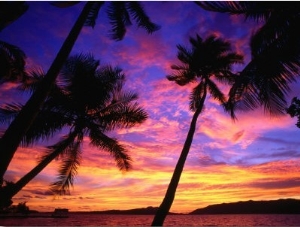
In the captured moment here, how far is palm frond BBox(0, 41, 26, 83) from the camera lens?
387 inches

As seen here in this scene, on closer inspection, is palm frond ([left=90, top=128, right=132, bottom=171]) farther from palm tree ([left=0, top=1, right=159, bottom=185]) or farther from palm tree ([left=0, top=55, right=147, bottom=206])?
palm tree ([left=0, top=1, right=159, bottom=185])

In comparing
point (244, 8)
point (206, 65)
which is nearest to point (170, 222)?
point (206, 65)

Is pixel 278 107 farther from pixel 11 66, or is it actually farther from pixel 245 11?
pixel 11 66

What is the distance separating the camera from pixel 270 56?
652 centimetres

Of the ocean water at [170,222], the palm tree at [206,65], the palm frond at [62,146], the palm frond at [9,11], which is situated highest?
Answer: the palm tree at [206,65]

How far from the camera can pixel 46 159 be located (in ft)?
32.7

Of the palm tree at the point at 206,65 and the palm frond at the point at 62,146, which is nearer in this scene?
the palm frond at the point at 62,146

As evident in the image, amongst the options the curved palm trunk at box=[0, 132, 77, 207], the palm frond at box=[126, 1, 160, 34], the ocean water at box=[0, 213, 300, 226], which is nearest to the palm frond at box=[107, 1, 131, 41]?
the palm frond at box=[126, 1, 160, 34]

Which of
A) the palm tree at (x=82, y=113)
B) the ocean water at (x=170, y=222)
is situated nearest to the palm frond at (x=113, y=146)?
the palm tree at (x=82, y=113)

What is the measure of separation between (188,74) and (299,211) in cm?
21230

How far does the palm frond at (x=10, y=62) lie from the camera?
9.84 m

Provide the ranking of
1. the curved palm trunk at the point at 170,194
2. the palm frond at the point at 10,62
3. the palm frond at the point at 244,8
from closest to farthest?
the palm frond at the point at 244,8
the palm frond at the point at 10,62
the curved palm trunk at the point at 170,194

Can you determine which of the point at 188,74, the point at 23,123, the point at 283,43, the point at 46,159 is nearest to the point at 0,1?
the point at 23,123

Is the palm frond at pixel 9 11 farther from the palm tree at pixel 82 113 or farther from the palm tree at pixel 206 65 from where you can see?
the palm tree at pixel 206 65
